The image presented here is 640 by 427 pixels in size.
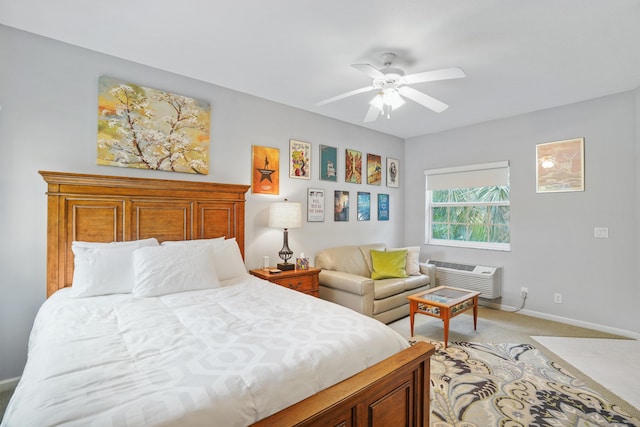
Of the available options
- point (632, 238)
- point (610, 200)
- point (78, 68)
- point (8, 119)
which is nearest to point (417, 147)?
point (610, 200)

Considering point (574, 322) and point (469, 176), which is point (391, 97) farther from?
point (574, 322)

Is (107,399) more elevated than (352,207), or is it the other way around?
(352,207)

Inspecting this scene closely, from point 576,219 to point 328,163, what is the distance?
314 cm

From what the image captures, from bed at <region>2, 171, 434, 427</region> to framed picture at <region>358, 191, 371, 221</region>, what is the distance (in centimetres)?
247

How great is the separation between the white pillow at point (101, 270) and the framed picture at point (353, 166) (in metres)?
3.03

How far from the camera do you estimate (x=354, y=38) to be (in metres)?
2.38

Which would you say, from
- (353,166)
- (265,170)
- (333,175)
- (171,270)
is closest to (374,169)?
(353,166)

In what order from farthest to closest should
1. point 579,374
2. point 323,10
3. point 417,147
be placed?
point 417,147, point 579,374, point 323,10

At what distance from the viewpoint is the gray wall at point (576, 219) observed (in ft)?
11.2

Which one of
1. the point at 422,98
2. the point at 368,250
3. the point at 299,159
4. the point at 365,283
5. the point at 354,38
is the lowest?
the point at 365,283

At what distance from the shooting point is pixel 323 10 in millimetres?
2078

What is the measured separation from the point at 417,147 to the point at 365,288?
3.00 meters

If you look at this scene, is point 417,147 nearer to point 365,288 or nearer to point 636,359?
point 365,288

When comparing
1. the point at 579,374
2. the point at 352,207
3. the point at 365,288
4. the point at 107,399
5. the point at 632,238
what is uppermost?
the point at 352,207
